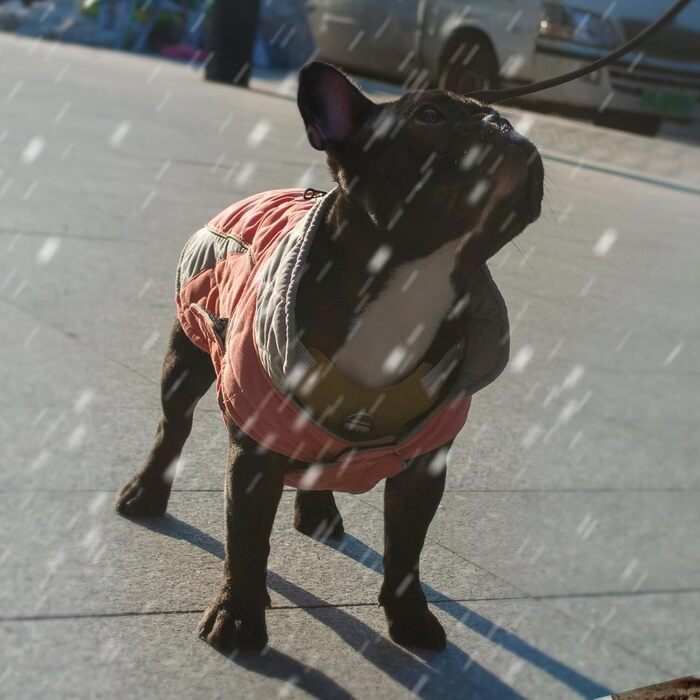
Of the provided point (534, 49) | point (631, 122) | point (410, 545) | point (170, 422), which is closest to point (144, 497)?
point (170, 422)

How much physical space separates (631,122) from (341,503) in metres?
13.5

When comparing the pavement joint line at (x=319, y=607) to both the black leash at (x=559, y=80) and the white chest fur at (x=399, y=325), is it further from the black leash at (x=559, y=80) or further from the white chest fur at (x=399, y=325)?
→ the black leash at (x=559, y=80)

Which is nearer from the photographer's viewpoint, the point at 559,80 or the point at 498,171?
the point at 498,171

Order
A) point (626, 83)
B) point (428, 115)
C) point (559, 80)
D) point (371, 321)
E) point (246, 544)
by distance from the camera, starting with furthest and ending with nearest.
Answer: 1. point (626, 83)
2. point (559, 80)
3. point (246, 544)
4. point (371, 321)
5. point (428, 115)

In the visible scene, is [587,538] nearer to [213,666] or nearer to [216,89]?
[213,666]

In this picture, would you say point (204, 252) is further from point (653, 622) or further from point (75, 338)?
point (75, 338)

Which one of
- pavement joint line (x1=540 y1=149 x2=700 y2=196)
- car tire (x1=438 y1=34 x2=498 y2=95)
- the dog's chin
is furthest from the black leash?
car tire (x1=438 y1=34 x2=498 y2=95)

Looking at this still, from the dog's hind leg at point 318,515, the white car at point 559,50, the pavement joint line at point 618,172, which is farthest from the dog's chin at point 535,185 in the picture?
the white car at point 559,50

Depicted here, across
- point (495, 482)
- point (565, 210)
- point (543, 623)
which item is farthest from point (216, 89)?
point (543, 623)

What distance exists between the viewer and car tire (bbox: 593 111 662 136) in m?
16.8

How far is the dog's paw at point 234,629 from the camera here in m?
3.23

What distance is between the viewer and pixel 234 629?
3.23 metres

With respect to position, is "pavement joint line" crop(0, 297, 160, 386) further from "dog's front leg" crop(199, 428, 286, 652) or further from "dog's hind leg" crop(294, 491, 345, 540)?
"dog's front leg" crop(199, 428, 286, 652)

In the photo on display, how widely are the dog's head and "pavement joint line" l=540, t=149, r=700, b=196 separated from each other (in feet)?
35.8
